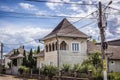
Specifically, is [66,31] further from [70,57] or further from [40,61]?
[40,61]

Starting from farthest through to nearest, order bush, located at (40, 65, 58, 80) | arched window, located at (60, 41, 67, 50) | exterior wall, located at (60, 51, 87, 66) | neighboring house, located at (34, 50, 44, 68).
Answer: neighboring house, located at (34, 50, 44, 68)
arched window, located at (60, 41, 67, 50)
exterior wall, located at (60, 51, 87, 66)
bush, located at (40, 65, 58, 80)

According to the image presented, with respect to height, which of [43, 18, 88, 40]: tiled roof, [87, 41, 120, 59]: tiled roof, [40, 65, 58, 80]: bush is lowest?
[40, 65, 58, 80]: bush

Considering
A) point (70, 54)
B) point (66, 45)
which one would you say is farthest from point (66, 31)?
point (70, 54)

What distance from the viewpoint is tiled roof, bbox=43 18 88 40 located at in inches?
1665

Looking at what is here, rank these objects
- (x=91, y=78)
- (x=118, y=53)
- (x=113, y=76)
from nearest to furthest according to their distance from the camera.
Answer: (x=113, y=76)
(x=91, y=78)
(x=118, y=53)

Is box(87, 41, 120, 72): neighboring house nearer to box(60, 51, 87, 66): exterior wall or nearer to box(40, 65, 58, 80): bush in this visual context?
box(60, 51, 87, 66): exterior wall

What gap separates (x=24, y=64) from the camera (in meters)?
54.4

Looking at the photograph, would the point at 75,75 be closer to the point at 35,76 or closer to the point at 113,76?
the point at 113,76

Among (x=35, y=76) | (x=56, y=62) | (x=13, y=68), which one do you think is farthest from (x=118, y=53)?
(x=13, y=68)

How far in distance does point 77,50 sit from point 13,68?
21657 millimetres

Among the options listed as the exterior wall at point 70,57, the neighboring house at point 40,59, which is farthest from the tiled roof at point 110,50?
the neighboring house at point 40,59

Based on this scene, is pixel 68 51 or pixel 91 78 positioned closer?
pixel 91 78

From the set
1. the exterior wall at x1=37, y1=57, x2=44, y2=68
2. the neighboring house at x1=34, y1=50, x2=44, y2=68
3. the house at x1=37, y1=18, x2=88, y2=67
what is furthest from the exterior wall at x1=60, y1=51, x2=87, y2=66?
the exterior wall at x1=37, y1=57, x2=44, y2=68

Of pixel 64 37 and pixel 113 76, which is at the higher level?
pixel 64 37
